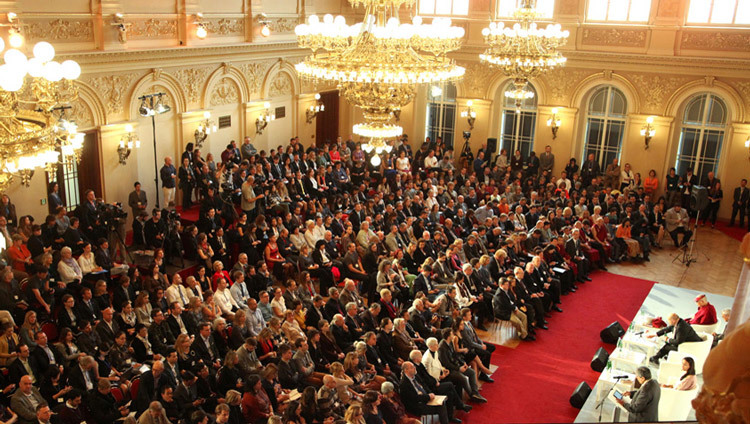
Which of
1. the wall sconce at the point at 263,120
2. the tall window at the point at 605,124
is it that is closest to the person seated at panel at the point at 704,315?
the tall window at the point at 605,124

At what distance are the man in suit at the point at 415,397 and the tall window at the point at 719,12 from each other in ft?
49.7

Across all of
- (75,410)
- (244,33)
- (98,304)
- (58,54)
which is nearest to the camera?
(75,410)

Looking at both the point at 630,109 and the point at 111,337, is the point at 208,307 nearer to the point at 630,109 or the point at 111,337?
the point at 111,337

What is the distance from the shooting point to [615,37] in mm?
19641

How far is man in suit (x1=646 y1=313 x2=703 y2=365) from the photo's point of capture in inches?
408

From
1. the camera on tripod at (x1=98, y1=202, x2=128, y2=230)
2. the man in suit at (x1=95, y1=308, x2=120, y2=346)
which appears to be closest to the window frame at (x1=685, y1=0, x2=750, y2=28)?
the camera on tripod at (x1=98, y1=202, x2=128, y2=230)

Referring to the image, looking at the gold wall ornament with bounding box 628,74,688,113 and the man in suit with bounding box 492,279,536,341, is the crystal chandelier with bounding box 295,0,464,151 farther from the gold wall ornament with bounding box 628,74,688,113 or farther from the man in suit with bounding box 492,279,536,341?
the gold wall ornament with bounding box 628,74,688,113

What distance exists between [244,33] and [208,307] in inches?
436

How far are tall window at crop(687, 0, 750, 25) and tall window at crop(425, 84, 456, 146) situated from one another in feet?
26.0

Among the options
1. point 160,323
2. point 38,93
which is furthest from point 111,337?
point 38,93

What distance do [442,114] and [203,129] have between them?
9259mm

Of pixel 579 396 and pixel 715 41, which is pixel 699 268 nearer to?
pixel 715 41

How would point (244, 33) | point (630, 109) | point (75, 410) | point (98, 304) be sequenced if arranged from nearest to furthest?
point (75, 410) < point (98, 304) < point (244, 33) < point (630, 109)

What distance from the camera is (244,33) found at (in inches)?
732
